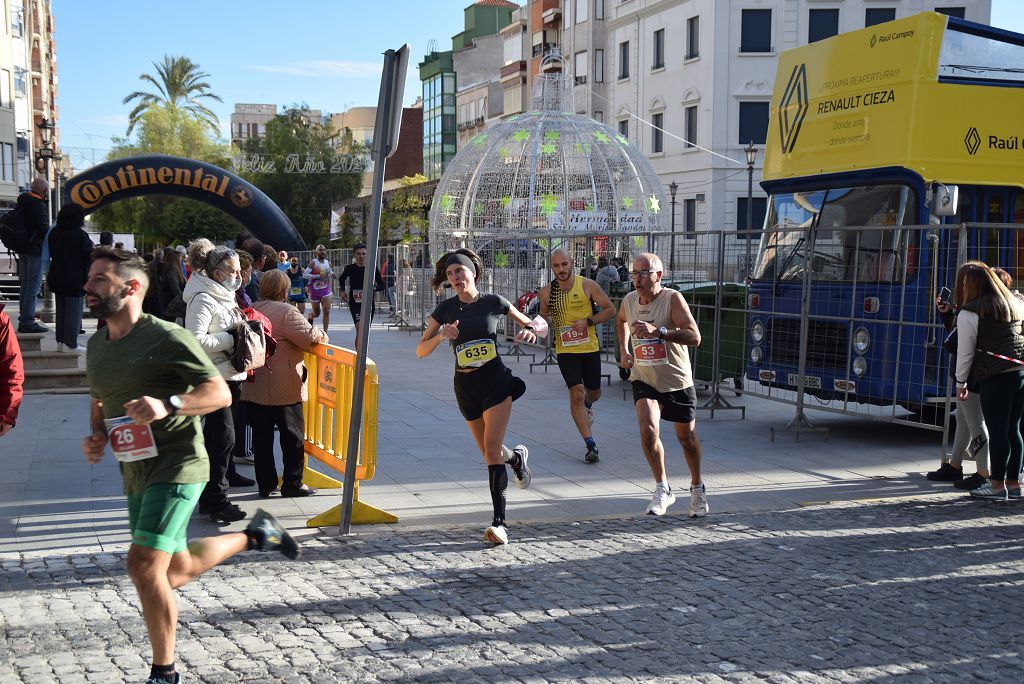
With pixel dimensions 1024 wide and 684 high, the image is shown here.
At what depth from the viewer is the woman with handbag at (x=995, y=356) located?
798cm

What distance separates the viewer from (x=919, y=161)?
10477 mm

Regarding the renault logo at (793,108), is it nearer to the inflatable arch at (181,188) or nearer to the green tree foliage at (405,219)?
the inflatable arch at (181,188)

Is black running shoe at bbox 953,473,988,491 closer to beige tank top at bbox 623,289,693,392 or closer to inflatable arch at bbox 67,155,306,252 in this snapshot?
beige tank top at bbox 623,289,693,392

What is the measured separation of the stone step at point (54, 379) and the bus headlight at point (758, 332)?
25.7 feet

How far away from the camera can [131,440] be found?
14.0ft

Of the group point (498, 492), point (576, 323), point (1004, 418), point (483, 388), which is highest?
point (576, 323)

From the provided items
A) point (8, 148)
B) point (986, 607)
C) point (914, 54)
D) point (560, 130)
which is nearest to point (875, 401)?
point (914, 54)

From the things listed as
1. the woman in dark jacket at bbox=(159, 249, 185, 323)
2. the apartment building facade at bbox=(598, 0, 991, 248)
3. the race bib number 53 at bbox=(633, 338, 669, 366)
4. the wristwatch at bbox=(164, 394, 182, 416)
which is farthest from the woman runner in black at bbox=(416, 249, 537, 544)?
the apartment building facade at bbox=(598, 0, 991, 248)

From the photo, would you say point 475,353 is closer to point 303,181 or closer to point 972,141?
point 972,141

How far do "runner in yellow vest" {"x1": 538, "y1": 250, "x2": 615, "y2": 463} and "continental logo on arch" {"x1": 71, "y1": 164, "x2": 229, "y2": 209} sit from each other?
17724mm

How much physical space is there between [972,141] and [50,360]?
35.8 feet

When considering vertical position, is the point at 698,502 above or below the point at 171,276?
below

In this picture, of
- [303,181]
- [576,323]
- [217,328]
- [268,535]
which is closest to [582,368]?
[576,323]

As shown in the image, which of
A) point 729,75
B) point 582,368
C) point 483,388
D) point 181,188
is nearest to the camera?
point 483,388
